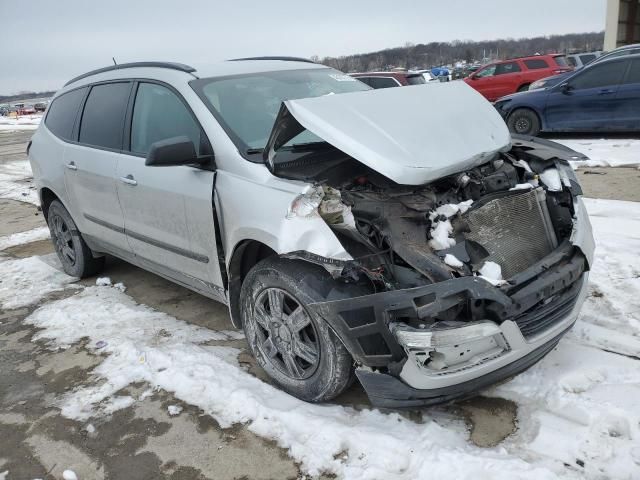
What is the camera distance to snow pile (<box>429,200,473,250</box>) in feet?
8.63

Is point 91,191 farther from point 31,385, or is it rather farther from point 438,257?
point 438,257

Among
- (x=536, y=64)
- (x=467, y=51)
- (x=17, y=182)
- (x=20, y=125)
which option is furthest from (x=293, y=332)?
(x=467, y=51)

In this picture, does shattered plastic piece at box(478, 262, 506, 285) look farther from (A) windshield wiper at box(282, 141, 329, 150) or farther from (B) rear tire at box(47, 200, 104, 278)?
(B) rear tire at box(47, 200, 104, 278)

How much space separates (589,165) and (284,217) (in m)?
6.58

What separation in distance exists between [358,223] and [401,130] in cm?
58

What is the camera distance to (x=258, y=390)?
3.02 metres

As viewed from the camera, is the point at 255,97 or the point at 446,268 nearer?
the point at 446,268

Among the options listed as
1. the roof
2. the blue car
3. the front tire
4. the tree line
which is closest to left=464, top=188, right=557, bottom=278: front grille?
the front tire

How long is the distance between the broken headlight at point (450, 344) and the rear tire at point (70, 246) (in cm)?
365

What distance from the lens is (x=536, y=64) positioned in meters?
15.7

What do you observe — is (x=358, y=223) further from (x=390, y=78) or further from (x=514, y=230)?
(x=390, y=78)

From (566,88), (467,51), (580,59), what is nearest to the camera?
(566,88)

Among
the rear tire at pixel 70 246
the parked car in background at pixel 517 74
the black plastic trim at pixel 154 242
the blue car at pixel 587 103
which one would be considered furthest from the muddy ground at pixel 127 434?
the parked car in background at pixel 517 74

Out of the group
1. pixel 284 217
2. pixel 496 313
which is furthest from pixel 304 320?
pixel 496 313
